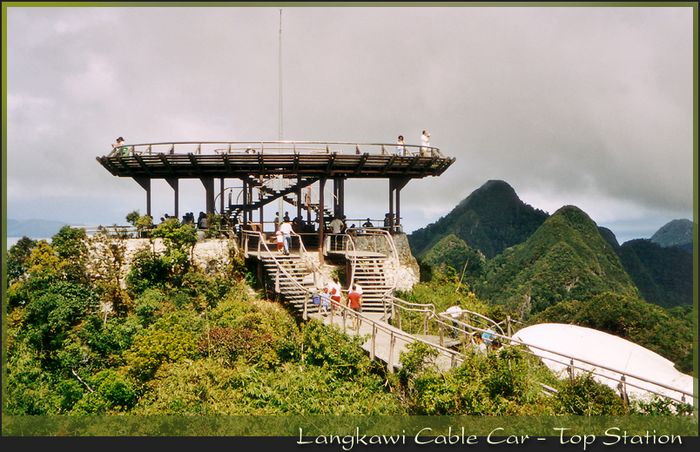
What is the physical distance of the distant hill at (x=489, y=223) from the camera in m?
88.9

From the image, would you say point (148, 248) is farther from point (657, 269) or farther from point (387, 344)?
point (657, 269)

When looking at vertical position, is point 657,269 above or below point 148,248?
below

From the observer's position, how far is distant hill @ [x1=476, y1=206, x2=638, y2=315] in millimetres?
49031

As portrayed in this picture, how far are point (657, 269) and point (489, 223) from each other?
31.5 meters

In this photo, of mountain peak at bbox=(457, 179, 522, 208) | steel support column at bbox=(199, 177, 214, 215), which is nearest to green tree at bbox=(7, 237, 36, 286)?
steel support column at bbox=(199, 177, 214, 215)

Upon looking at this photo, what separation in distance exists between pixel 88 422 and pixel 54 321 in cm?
447

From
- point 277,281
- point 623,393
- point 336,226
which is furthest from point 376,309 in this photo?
point 623,393

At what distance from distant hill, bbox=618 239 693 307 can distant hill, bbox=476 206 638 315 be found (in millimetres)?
4283

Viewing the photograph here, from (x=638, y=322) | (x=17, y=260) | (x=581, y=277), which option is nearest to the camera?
(x=17, y=260)

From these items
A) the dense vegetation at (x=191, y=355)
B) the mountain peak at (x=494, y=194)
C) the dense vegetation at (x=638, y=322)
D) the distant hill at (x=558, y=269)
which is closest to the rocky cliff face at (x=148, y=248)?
the dense vegetation at (x=191, y=355)

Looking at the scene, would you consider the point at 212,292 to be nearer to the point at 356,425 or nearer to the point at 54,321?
the point at 54,321

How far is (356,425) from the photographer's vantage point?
339 inches

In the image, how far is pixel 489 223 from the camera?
9175cm

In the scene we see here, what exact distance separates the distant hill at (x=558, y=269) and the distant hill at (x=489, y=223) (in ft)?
76.7
